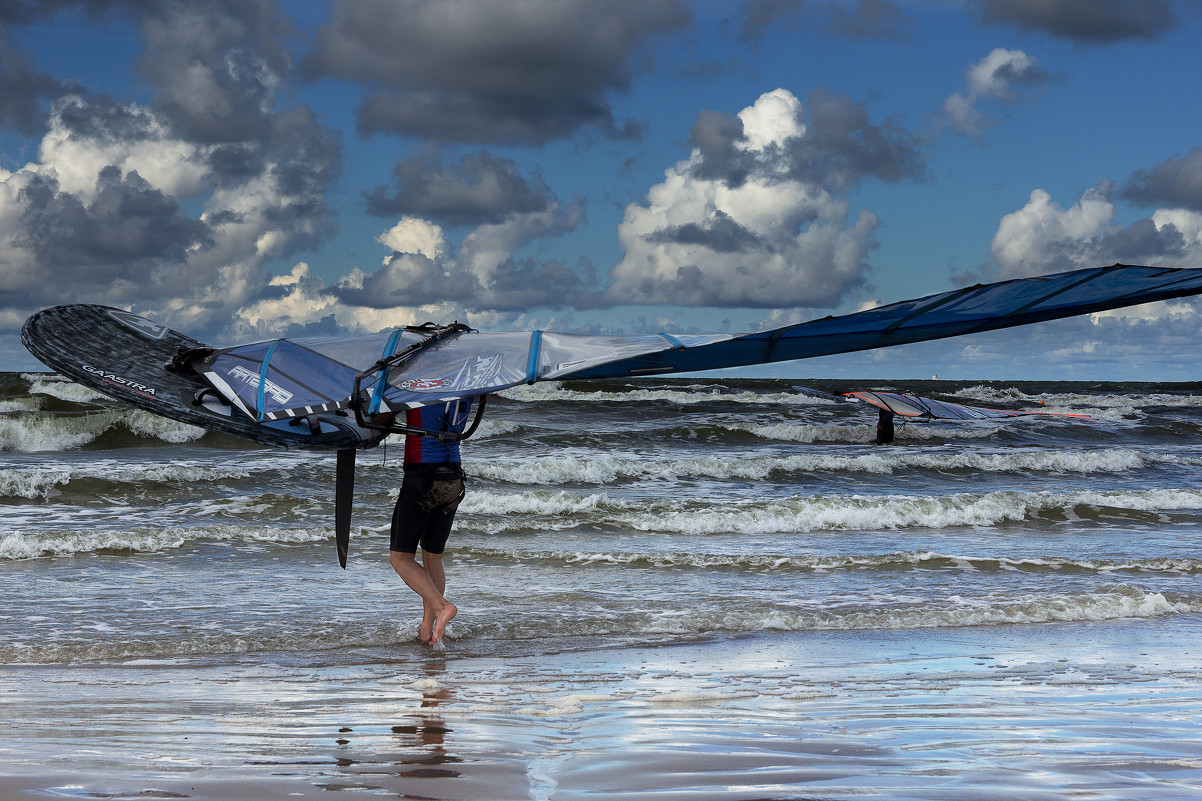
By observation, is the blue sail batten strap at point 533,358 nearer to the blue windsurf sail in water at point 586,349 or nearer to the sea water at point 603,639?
the blue windsurf sail in water at point 586,349

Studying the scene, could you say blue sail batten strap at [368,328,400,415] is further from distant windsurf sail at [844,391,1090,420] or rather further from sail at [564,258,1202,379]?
distant windsurf sail at [844,391,1090,420]

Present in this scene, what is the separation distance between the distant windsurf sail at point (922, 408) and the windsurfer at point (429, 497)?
1898 cm

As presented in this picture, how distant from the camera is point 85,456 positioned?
16.8 m

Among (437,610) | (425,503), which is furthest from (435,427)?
(437,610)

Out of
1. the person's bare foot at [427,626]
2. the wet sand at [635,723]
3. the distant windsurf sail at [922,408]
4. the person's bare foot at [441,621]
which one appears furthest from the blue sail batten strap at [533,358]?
the distant windsurf sail at [922,408]

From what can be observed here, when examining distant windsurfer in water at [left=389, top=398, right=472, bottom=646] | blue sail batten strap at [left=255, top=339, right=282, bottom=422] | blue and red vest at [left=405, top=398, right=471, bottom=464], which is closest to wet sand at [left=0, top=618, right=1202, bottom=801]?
distant windsurfer in water at [left=389, top=398, right=472, bottom=646]

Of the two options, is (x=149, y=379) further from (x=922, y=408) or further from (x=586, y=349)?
(x=922, y=408)

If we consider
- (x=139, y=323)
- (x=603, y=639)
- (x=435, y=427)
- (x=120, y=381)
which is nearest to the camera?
(x=435, y=427)

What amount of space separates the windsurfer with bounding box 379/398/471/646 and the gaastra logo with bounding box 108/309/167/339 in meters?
2.27

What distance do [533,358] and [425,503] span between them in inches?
48.1

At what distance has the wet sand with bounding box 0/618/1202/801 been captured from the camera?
2924 mm

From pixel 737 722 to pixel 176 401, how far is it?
3.70 meters

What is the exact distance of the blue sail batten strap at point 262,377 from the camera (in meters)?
5.05

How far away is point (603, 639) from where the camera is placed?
5.97 m
